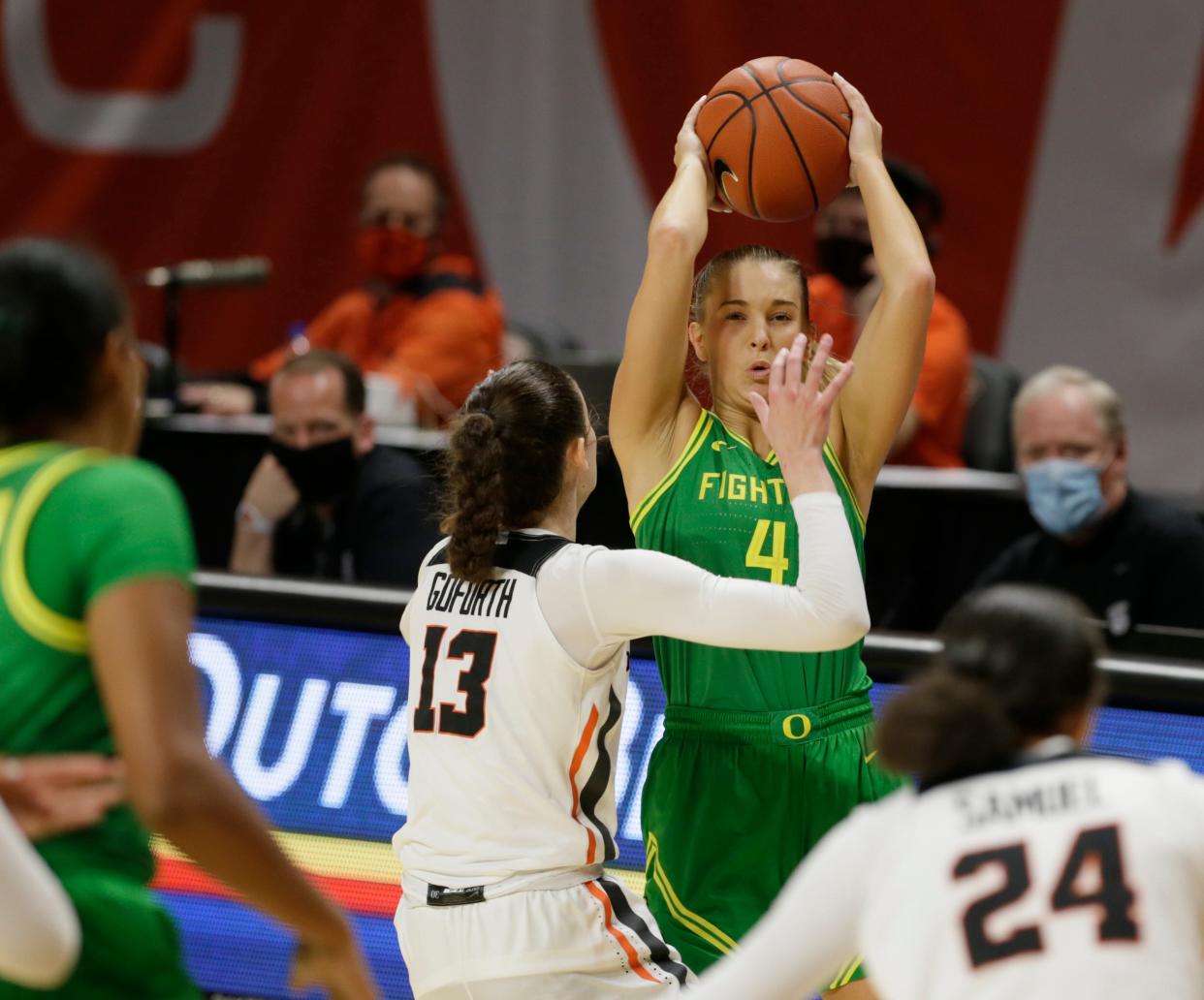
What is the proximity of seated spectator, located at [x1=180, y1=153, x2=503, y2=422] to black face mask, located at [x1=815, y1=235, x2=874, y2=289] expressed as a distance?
5.28 ft

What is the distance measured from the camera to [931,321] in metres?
6.65

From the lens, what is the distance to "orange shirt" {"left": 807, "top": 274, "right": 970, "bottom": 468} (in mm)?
6738

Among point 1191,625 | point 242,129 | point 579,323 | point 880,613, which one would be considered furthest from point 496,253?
point 1191,625

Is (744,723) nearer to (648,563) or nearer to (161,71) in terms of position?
(648,563)

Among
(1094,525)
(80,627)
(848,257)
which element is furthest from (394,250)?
(80,627)

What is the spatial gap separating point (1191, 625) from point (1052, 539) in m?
0.52

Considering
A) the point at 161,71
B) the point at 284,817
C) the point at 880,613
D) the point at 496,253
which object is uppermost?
the point at 161,71

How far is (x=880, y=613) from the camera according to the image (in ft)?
19.5

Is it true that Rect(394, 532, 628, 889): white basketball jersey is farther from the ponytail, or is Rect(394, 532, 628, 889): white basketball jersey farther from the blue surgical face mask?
the blue surgical face mask

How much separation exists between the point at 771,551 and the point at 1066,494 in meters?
2.29

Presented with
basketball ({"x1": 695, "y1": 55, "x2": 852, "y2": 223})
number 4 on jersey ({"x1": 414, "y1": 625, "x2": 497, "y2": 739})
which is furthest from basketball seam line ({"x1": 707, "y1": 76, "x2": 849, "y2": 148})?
number 4 on jersey ({"x1": 414, "y1": 625, "x2": 497, "y2": 739})

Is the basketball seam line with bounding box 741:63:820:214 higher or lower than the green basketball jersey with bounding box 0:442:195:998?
higher

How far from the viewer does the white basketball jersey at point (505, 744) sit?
302 centimetres

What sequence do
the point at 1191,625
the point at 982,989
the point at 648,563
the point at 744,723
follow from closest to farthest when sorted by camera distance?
the point at 982,989 < the point at 648,563 < the point at 744,723 < the point at 1191,625
